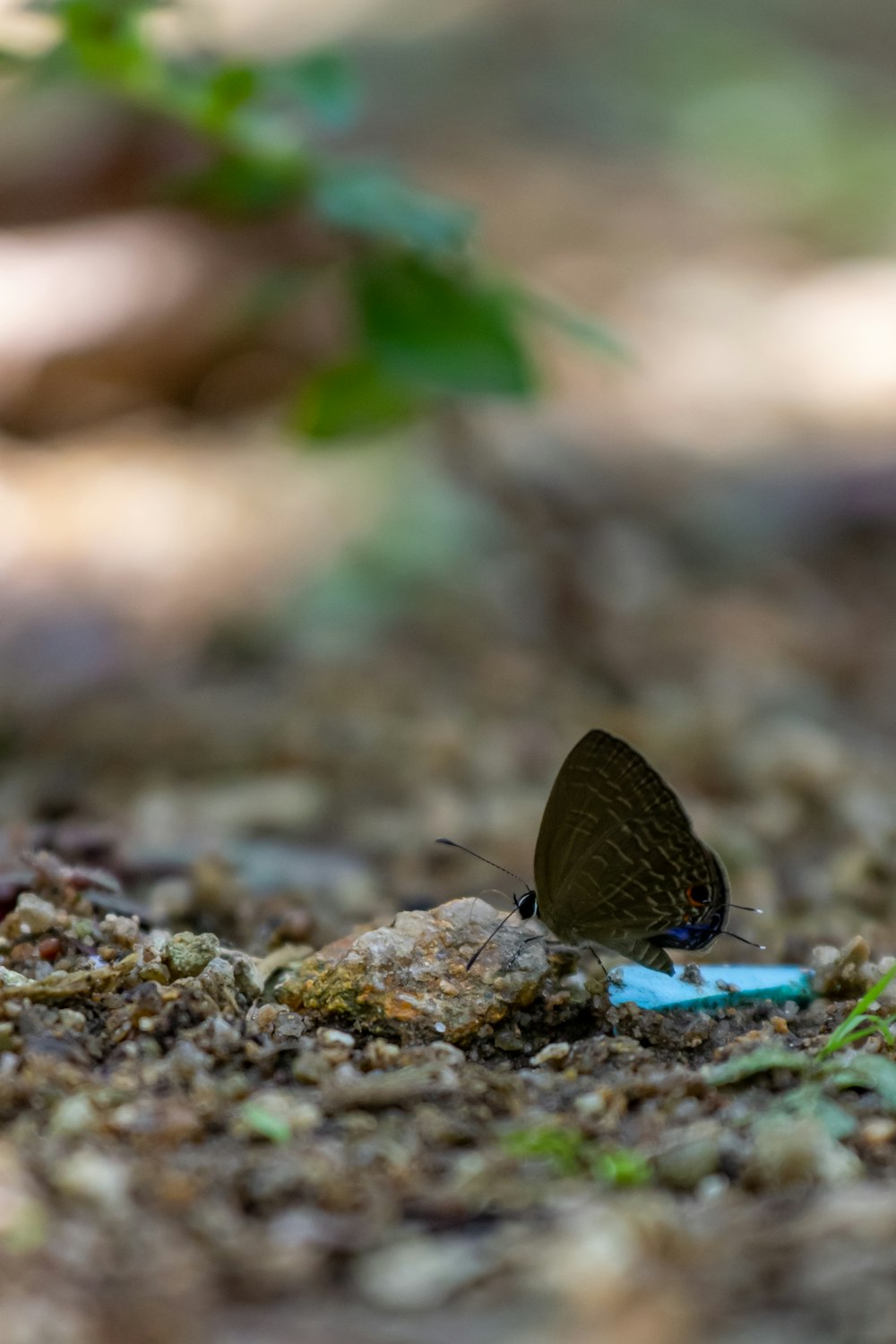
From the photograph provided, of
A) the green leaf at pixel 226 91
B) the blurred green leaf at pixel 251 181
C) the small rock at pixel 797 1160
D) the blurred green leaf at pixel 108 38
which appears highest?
the blurred green leaf at pixel 108 38

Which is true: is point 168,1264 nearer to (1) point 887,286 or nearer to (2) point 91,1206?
(2) point 91,1206

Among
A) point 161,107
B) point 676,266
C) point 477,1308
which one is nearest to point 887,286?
point 676,266

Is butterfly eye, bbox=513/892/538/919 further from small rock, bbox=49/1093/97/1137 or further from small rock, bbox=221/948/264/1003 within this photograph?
small rock, bbox=49/1093/97/1137

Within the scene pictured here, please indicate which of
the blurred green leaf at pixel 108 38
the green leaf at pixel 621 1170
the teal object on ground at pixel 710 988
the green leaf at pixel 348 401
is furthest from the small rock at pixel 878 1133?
the green leaf at pixel 348 401

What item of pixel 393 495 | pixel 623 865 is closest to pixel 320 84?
pixel 623 865

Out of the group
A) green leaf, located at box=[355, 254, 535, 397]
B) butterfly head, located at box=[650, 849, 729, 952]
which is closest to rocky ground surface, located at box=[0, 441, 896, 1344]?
butterfly head, located at box=[650, 849, 729, 952]

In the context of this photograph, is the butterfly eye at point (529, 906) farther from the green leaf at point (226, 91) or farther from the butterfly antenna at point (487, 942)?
the green leaf at point (226, 91)

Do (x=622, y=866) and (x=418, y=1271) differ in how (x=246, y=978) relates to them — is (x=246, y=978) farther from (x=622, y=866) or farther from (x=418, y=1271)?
(x=418, y=1271)
